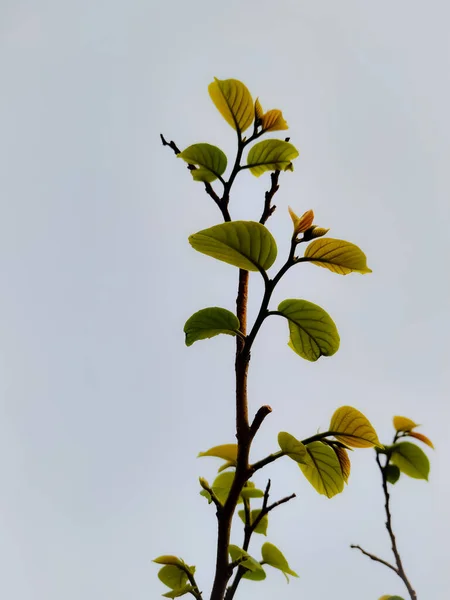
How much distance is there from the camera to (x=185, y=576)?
3.78 ft

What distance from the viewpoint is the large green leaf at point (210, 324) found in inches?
39.6

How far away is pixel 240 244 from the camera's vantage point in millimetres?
979

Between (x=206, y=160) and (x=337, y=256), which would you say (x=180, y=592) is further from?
(x=206, y=160)

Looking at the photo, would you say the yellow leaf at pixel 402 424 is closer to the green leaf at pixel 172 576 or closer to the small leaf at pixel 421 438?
the small leaf at pixel 421 438

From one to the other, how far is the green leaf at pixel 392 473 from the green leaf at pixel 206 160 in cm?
80

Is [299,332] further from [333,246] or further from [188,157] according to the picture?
[188,157]

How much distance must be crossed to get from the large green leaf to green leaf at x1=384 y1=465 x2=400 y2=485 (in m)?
0.62

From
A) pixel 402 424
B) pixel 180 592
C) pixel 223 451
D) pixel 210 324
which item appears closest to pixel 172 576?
pixel 180 592

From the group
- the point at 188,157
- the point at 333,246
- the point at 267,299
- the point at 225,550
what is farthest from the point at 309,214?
the point at 225,550

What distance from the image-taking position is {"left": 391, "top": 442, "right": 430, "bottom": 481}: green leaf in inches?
53.8

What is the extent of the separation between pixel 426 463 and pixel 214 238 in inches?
31.7

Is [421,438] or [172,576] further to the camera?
[421,438]

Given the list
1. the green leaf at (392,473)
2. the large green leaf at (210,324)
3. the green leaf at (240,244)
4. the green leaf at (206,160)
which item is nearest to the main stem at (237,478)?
the large green leaf at (210,324)

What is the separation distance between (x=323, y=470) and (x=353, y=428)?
97 millimetres
